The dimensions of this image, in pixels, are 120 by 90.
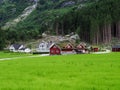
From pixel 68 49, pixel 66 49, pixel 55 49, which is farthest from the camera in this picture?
pixel 68 49

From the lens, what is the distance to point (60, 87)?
19.3 meters

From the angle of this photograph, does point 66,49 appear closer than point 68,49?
Yes

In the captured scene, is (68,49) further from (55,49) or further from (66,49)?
(55,49)

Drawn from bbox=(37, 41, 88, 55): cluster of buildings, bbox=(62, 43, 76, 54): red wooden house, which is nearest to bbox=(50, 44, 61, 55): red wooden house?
bbox=(37, 41, 88, 55): cluster of buildings

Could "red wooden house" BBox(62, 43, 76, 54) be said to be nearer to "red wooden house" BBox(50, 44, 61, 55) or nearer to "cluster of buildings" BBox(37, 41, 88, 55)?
"cluster of buildings" BBox(37, 41, 88, 55)

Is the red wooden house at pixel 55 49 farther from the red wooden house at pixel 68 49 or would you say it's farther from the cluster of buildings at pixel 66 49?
the red wooden house at pixel 68 49

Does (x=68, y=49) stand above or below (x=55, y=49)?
below

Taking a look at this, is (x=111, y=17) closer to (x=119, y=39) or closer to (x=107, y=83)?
(x=119, y=39)

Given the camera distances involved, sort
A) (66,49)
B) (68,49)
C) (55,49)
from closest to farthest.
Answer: (55,49), (66,49), (68,49)

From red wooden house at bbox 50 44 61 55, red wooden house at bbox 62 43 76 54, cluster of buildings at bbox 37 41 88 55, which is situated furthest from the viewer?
red wooden house at bbox 62 43 76 54

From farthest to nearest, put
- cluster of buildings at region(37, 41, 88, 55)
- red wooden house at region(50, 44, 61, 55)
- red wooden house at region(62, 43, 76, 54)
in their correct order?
red wooden house at region(62, 43, 76, 54)
cluster of buildings at region(37, 41, 88, 55)
red wooden house at region(50, 44, 61, 55)

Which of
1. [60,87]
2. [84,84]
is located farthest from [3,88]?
[84,84]

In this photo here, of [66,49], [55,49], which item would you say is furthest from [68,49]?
[55,49]

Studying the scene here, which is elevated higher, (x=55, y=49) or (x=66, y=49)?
(x=55, y=49)
